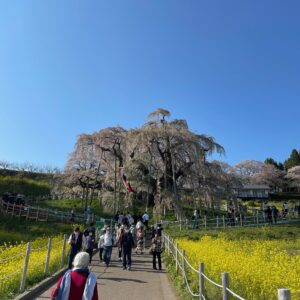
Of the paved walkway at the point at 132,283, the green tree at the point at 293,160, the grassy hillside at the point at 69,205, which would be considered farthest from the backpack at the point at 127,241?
the green tree at the point at 293,160

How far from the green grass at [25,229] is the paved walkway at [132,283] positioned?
977cm

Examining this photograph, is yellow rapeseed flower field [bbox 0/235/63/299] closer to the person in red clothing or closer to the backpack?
the backpack

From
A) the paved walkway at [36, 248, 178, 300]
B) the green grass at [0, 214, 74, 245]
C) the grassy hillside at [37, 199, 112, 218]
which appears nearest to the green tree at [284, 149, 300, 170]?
the grassy hillside at [37, 199, 112, 218]

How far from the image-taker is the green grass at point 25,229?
914 inches

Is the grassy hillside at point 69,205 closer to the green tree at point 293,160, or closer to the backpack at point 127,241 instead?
the backpack at point 127,241

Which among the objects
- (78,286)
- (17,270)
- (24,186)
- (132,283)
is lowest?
(132,283)

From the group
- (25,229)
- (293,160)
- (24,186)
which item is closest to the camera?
(25,229)

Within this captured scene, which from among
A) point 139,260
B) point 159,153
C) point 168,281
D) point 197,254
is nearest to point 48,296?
point 168,281

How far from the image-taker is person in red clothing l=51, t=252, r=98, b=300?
14.9ft

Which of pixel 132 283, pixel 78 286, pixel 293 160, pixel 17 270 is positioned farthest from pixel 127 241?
pixel 293 160

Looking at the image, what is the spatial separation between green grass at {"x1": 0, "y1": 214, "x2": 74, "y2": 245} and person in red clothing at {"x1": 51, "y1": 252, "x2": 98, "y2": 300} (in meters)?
19.1

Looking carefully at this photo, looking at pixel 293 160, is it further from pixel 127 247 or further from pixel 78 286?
pixel 78 286

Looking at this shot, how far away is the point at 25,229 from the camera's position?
85.4ft

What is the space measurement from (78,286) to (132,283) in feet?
23.1
